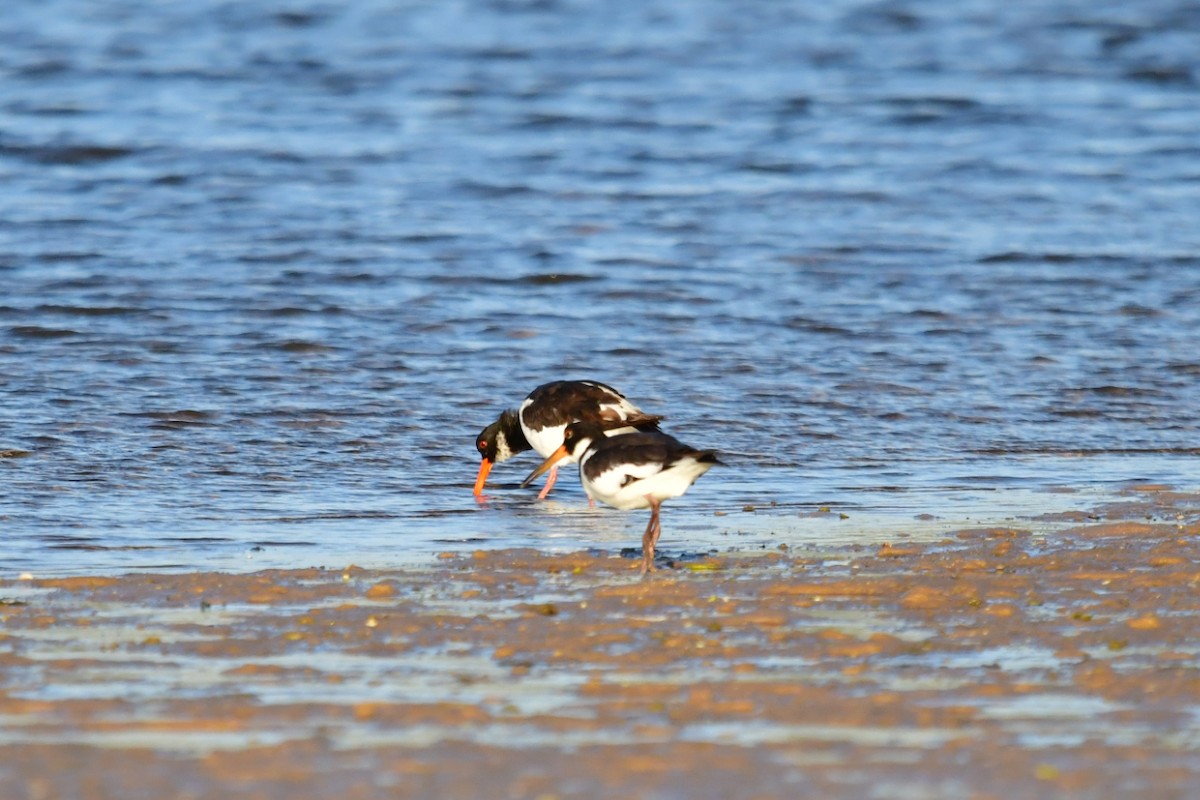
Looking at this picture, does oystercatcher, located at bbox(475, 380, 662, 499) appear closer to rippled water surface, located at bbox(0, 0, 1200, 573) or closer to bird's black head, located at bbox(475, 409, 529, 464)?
→ bird's black head, located at bbox(475, 409, 529, 464)

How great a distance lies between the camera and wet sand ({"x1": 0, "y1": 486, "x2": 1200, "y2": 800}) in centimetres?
361

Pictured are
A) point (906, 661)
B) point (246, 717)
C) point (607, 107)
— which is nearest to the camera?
point (246, 717)

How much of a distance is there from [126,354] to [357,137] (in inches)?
344

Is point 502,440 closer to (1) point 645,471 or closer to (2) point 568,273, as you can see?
(1) point 645,471

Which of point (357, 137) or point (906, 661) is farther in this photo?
point (357, 137)

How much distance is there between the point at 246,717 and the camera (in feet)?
13.1

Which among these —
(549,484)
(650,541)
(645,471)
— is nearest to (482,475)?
(549,484)

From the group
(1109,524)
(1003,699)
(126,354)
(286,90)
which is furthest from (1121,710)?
(286,90)

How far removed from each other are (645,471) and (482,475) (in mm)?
2022

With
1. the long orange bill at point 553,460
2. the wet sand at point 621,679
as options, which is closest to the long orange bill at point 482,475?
the long orange bill at point 553,460

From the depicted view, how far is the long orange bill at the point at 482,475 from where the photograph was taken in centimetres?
790

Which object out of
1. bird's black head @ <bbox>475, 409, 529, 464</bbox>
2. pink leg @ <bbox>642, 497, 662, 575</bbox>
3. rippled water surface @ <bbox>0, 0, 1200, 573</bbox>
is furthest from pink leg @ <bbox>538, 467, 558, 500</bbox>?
pink leg @ <bbox>642, 497, 662, 575</bbox>

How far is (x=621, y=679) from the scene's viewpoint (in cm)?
436

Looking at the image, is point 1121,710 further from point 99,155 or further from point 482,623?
point 99,155
